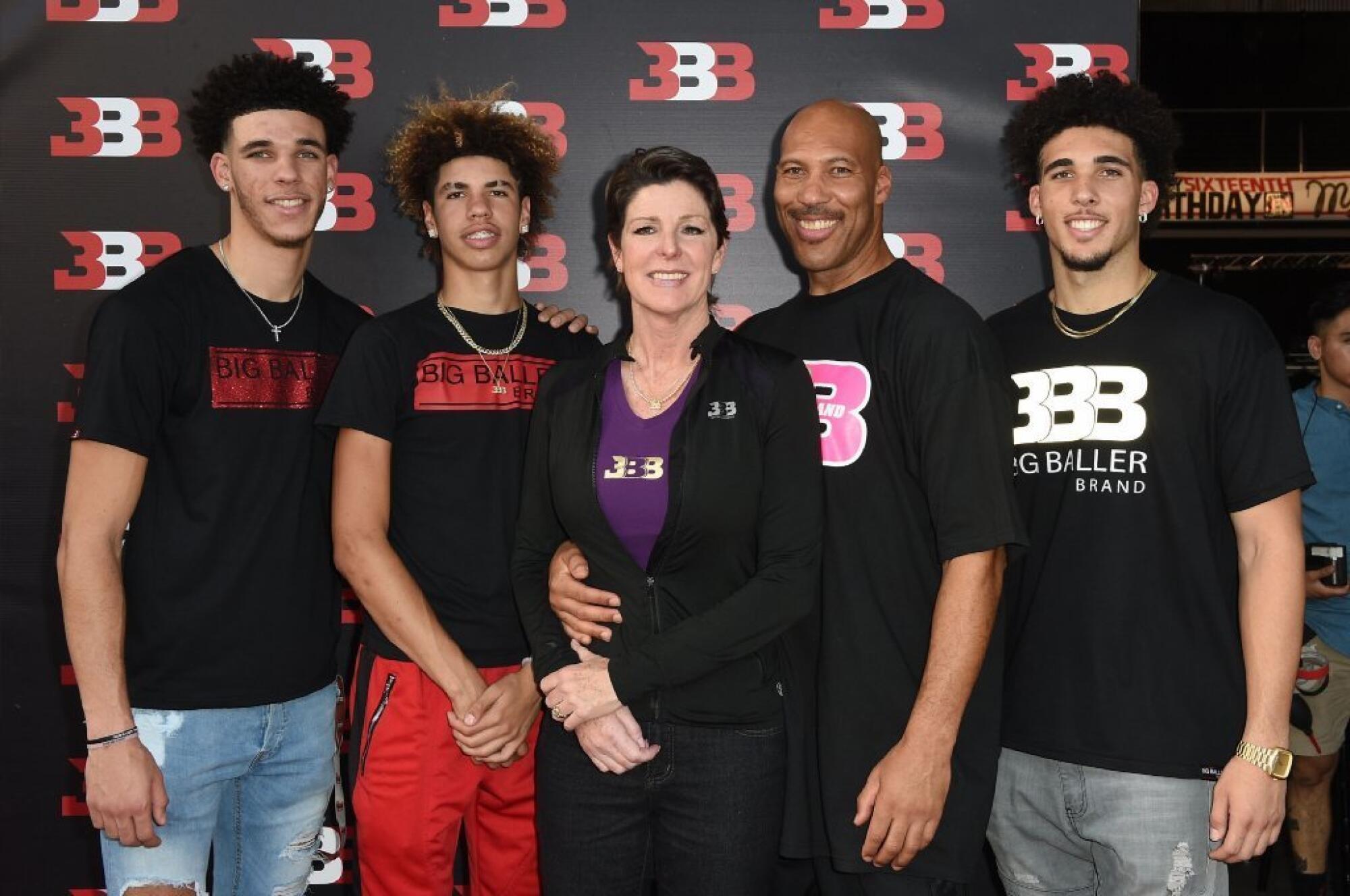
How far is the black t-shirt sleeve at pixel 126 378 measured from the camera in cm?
200

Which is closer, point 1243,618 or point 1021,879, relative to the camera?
point 1243,618

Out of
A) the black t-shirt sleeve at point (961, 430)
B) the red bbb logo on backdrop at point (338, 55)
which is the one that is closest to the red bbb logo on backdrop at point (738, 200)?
the red bbb logo on backdrop at point (338, 55)

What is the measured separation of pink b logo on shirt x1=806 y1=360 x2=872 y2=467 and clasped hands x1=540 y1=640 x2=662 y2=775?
561 mm

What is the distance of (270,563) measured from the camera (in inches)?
85.4

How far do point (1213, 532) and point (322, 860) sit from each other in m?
→ 2.48

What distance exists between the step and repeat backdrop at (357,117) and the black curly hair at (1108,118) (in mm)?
832

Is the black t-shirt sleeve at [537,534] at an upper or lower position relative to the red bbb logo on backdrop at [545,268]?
lower

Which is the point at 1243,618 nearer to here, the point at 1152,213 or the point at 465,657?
the point at 1152,213

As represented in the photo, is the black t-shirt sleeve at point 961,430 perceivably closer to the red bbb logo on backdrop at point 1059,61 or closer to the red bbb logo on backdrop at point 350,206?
the red bbb logo on backdrop at point 1059,61

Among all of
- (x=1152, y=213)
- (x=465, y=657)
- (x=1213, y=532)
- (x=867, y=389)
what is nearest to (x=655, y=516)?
(x=867, y=389)

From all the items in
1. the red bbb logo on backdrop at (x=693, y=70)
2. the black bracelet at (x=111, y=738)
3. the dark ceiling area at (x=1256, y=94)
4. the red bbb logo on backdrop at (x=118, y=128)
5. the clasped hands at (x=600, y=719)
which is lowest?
the black bracelet at (x=111, y=738)

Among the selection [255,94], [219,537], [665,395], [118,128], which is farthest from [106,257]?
[665,395]

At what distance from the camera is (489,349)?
7.64 feet

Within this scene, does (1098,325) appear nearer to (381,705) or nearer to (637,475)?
(637,475)
